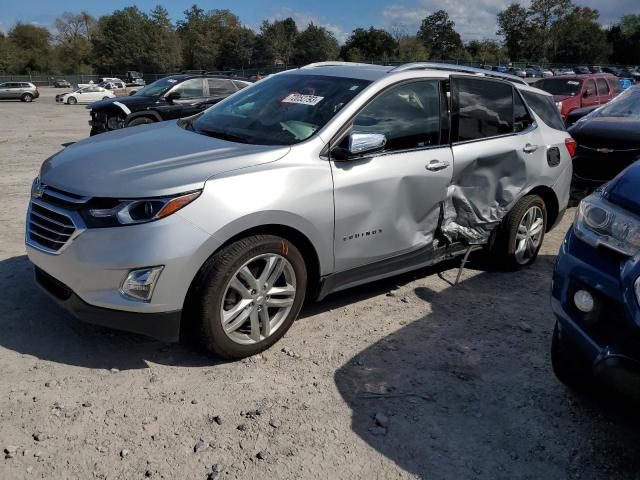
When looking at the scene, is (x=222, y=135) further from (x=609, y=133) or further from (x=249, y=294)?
(x=609, y=133)

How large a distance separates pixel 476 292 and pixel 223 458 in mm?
2731

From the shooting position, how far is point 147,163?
10.7 ft

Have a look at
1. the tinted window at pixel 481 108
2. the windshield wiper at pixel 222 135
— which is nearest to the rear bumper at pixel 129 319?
the windshield wiper at pixel 222 135

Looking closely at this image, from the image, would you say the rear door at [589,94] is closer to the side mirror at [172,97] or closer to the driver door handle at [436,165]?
the side mirror at [172,97]

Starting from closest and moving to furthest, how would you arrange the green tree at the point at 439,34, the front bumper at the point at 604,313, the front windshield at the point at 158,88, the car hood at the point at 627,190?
the front bumper at the point at 604,313
the car hood at the point at 627,190
the front windshield at the point at 158,88
the green tree at the point at 439,34

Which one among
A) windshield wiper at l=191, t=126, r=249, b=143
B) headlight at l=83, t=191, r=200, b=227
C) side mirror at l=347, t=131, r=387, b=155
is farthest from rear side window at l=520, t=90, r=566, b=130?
headlight at l=83, t=191, r=200, b=227

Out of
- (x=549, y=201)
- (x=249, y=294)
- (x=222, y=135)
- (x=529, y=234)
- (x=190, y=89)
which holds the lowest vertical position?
(x=529, y=234)

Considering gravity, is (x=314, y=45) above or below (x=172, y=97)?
above

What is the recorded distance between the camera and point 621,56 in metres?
94.9

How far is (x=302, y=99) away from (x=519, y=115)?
2143 millimetres

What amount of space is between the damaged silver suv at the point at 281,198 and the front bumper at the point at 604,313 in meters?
1.47

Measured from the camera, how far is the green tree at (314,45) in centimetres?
8650

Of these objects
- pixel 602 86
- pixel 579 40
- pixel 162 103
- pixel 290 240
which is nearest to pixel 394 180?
pixel 290 240

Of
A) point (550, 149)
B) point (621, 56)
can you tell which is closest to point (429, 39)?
point (621, 56)
